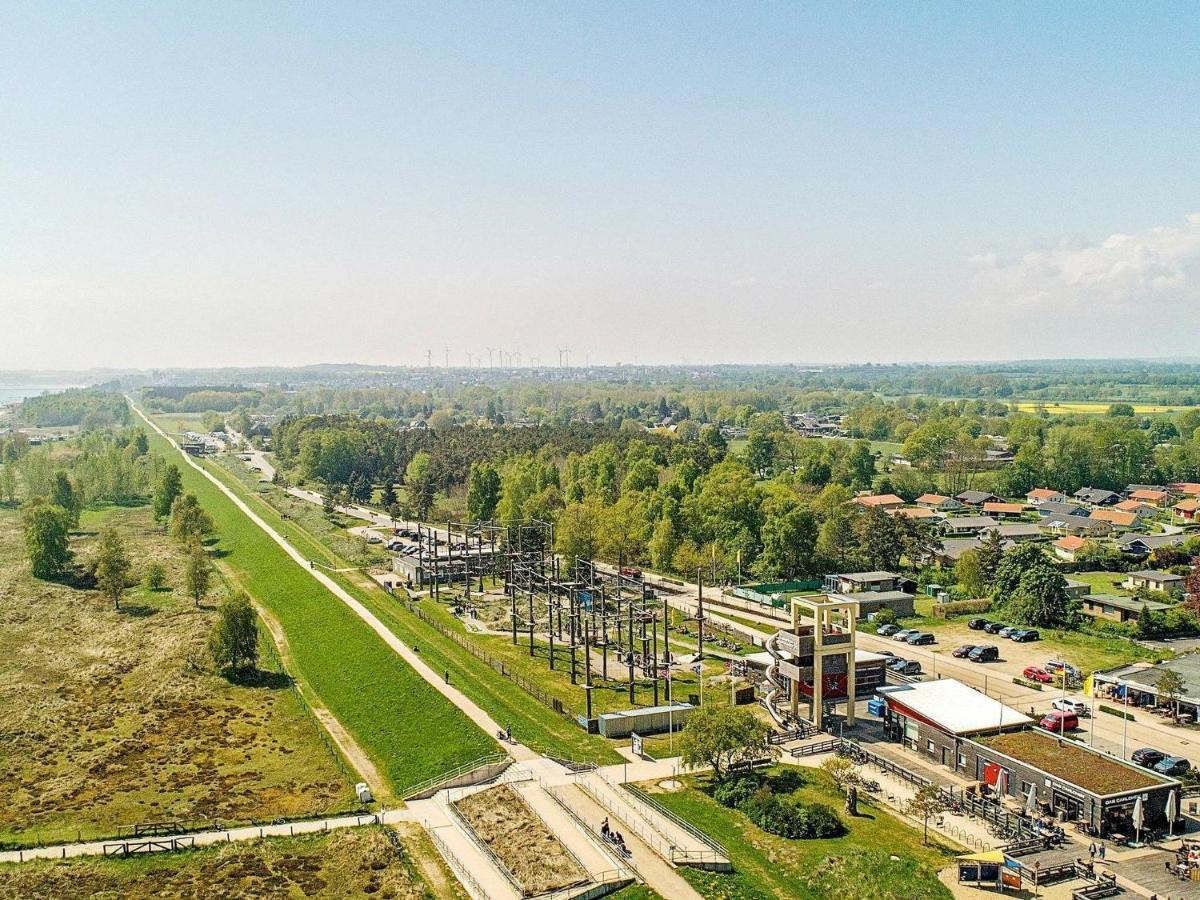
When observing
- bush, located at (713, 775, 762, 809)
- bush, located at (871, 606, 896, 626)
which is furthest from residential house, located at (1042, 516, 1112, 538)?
bush, located at (713, 775, 762, 809)

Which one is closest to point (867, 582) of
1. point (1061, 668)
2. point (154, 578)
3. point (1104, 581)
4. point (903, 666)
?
point (903, 666)

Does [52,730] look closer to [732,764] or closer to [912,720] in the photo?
[732,764]

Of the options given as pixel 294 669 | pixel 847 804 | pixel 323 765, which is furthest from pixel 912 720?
pixel 294 669

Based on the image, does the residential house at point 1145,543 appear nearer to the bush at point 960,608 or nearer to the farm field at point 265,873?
the bush at point 960,608

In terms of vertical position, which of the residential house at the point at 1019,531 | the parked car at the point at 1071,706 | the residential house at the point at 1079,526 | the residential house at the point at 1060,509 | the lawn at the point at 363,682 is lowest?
the lawn at the point at 363,682

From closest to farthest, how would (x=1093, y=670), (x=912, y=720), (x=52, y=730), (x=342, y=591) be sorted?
(x=912, y=720) < (x=52, y=730) < (x=1093, y=670) < (x=342, y=591)

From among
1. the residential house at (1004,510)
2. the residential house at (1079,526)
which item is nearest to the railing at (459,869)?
the residential house at (1079,526)

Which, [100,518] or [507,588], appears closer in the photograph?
[507,588]
